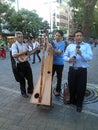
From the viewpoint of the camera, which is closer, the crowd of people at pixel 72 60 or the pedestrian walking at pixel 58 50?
the crowd of people at pixel 72 60

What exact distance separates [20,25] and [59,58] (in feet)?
109

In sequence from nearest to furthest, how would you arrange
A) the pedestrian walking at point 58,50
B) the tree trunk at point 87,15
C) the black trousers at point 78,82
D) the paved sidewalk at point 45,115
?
the paved sidewalk at point 45,115
the black trousers at point 78,82
the pedestrian walking at point 58,50
the tree trunk at point 87,15

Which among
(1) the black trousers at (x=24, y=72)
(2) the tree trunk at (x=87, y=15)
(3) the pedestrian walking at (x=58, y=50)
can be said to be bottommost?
(1) the black trousers at (x=24, y=72)

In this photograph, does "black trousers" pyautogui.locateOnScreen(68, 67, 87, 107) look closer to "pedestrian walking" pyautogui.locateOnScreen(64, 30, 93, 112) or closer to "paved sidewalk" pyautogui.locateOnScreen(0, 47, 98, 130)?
"pedestrian walking" pyautogui.locateOnScreen(64, 30, 93, 112)

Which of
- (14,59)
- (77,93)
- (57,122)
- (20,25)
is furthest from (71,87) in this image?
(20,25)

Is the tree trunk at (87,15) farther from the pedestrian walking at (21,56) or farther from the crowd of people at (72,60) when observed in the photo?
the pedestrian walking at (21,56)

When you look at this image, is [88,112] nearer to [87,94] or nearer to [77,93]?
[77,93]

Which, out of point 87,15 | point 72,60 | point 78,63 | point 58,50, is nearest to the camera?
point 72,60

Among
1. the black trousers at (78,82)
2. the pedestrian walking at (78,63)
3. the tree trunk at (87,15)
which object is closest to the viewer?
the pedestrian walking at (78,63)

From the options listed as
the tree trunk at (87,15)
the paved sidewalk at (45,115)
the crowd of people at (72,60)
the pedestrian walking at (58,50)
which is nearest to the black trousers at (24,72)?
the crowd of people at (72,60)

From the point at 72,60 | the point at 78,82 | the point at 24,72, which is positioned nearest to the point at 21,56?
the point at 24,72

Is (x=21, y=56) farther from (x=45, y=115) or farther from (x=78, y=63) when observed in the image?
(x=45, y=115)

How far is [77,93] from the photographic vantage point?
5863 mm

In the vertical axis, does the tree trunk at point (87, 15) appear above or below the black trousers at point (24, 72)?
above
